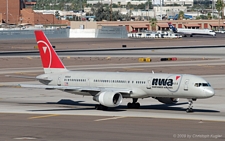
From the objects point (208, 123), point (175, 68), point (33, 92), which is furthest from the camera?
point (175, 68)

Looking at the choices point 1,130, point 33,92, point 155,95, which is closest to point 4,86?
point 33,92

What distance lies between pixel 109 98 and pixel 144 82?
344 centimetres

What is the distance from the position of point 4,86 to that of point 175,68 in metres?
33.2

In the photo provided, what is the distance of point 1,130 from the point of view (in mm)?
43406

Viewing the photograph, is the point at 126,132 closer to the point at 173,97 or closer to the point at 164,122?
the point at 164,122

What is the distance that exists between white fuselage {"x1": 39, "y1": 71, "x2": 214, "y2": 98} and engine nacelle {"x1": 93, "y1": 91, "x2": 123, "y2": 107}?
1522mm

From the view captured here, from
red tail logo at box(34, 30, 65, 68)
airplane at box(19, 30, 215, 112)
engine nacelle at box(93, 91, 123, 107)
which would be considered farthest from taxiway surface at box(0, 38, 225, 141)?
red tail logo at box(34, 30, 65, 68)

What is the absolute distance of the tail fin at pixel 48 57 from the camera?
59.7 m

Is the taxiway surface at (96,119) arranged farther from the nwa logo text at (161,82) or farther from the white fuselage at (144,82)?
the nwa logo text at (161,82)

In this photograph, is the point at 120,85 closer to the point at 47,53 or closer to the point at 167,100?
the point at 167,100

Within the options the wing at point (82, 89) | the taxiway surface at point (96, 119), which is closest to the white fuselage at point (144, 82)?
the wing at point (82, 89)

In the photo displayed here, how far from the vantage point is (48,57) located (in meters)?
60.1
